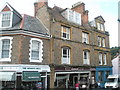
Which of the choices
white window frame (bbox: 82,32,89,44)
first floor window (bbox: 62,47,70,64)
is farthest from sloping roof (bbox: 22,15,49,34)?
white window frame (bbox: 82,32,89,44)

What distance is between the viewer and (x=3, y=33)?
629 inches

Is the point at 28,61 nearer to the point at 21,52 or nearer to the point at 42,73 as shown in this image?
the point at 21,52

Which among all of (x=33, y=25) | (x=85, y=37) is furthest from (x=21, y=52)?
(x=85, y=37)

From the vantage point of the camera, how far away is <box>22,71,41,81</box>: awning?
1476cm

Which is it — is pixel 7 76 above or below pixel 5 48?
below

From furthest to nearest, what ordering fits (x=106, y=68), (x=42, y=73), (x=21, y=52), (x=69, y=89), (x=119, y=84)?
(x=106, y=68) → (x=119, y=84) → (x=69, y=89) → (x=42, y=73) → (x=21, y=52)

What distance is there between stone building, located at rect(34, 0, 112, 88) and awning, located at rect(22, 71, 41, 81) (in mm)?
2154

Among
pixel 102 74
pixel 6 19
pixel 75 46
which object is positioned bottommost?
pixel 102 74

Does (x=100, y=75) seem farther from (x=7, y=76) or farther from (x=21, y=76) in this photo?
(x=7, y=76)

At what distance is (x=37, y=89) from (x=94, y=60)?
433 inches

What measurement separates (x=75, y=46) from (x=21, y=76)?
8.77 meters

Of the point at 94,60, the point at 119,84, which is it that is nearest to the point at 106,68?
the point at 94,60

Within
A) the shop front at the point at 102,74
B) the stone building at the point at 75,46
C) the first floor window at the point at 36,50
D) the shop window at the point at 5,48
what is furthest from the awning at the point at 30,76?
the shop front at the point at 102,74

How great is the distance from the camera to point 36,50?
16953 mm
